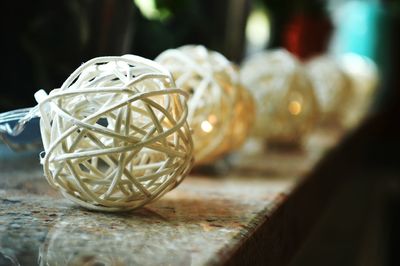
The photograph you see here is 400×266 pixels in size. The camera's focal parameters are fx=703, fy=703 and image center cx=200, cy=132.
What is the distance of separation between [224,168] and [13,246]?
0.44 metres

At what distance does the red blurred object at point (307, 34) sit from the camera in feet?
6.00

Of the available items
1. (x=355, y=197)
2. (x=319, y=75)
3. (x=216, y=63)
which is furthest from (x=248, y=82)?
(x=355, y=197)

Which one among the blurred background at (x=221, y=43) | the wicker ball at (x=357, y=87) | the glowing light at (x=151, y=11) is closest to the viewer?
the blurred background at (x=221, y=43)

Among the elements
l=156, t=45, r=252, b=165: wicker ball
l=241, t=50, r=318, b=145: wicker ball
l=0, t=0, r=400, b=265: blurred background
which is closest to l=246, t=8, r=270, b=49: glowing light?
l=0, t=0, r=400, b=265: blurred background

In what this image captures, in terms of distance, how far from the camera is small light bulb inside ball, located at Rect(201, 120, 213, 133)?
70 centimetres

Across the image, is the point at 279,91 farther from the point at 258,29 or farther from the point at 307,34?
the point at 307,34

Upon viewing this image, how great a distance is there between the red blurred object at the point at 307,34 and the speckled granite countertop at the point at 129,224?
1140 mm

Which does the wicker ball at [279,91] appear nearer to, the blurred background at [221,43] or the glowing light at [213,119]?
the blurred background at [221,43]

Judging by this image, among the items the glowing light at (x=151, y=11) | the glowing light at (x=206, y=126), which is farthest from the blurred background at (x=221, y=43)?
the glowing light at (x=206, y=126)

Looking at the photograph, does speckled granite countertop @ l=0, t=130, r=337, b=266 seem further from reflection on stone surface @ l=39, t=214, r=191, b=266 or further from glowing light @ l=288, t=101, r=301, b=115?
glowing light @ l=288, t=101, r=301, b=115

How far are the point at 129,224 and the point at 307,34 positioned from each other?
1.55 meters

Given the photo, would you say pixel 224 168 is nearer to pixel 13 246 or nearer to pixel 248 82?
pixel 248 82

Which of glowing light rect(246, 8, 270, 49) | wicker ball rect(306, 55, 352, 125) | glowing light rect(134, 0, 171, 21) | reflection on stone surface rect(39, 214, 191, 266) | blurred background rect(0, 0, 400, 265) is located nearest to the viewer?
reflection on stone surface rect(39, 214, 191, 266)

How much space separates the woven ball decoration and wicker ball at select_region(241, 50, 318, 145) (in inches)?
18.9
